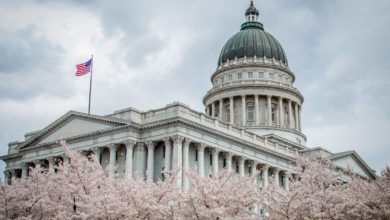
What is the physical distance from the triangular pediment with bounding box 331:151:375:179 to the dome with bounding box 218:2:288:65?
76.9 ft

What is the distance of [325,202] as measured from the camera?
3050cm

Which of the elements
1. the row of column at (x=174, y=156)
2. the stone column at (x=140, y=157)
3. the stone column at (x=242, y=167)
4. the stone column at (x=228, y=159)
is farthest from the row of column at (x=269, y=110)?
the stone column at (x=140, y=157)

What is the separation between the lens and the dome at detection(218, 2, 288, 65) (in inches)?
3907

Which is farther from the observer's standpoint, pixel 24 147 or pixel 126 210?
pixel 24 147

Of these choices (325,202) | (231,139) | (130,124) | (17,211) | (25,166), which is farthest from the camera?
(25,166)

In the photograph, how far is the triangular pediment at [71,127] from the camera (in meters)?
64.3

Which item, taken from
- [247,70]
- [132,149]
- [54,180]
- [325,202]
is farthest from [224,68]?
[325,202]

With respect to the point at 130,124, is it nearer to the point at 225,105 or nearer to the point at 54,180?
the point at 54,180

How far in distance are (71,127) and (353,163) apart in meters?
43.3

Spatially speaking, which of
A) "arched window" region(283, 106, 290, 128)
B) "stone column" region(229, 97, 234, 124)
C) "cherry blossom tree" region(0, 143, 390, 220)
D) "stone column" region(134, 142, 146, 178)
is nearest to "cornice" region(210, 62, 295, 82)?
"stone column" region(229, 97, 234, 124)

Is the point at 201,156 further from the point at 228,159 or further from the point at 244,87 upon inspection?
the point at 244,87

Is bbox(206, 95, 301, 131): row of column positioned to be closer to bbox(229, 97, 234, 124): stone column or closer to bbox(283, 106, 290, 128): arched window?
bbox(229, 97, 234, 124): stone column

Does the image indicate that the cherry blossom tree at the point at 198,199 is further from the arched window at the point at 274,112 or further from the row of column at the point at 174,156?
the arched window at the point at 274,112

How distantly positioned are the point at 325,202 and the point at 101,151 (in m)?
38.3
